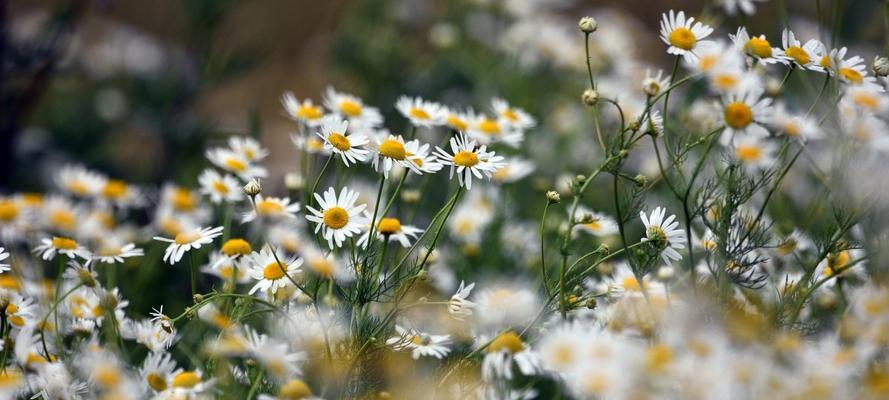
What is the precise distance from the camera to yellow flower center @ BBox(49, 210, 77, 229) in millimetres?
2141

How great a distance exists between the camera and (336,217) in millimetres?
1604

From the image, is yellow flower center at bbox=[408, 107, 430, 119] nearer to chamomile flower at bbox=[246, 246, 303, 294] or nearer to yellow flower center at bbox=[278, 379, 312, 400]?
chamomile flower at bbox=[246, 246, 303, 294]

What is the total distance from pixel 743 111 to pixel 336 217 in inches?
28.8

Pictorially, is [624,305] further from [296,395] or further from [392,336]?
[296,395]

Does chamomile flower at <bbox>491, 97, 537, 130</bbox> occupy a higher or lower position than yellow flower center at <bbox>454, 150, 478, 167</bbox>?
higher

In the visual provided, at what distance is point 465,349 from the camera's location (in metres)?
1.70

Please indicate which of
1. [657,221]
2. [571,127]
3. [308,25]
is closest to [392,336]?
[657,221]

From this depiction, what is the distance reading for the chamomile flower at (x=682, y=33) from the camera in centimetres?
167

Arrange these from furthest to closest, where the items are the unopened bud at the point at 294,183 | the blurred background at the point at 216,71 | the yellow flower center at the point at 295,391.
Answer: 1. the blurred background at the point at 216,71
2. the unopened bud at the point at 294,183
3. the yellow flower center at the point at 295,391

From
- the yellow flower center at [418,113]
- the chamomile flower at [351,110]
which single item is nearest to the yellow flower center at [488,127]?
the yellow flower center at [418,113]

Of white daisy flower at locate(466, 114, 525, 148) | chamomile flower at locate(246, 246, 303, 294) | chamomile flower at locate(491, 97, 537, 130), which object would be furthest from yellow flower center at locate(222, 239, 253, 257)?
chamomile flower at locate(491, 97, 537, 130)

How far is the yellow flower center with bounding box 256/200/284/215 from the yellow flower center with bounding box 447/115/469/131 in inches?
17.0

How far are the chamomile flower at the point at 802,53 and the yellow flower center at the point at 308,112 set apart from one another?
0.99 meters

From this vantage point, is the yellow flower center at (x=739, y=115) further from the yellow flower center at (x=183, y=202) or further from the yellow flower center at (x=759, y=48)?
the yellow flower center at (x=183, y=202)
